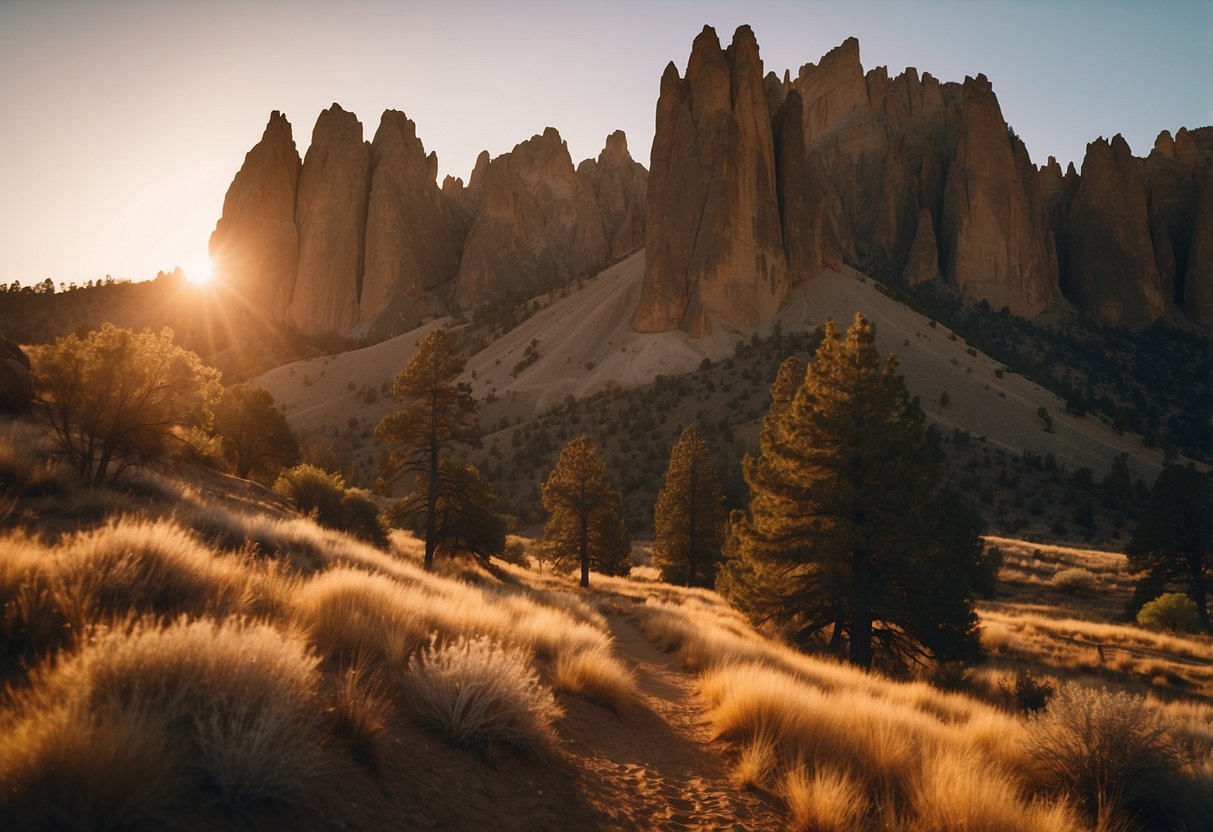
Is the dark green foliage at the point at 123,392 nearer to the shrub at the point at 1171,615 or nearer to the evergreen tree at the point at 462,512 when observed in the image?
the evergreen tree at the point at 462,512

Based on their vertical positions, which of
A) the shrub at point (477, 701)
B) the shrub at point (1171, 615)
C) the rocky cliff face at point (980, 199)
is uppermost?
the rocky cliff face at point (980, 199)

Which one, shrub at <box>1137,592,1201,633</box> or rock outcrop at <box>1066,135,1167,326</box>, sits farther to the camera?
rock outcrop at <box>1066,135,1167,326</box>

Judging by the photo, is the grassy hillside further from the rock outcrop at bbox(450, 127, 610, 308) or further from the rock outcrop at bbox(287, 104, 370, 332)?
the rock outcrop at bbox(287, 104, 370, 332)

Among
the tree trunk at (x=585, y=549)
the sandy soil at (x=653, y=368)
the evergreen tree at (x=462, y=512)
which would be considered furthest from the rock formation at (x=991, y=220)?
the evergreen tree at (x=462, y=512)

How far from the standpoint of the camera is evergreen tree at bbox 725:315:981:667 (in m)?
16.2

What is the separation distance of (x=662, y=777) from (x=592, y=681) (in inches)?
69.4

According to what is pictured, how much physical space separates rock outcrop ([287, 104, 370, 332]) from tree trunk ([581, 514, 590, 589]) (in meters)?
105

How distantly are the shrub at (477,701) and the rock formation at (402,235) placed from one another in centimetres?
12283

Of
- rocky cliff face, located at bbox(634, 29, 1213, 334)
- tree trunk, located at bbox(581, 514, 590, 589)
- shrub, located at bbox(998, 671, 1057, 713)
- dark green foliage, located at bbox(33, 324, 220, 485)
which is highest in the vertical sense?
rocky cliff face, located at bbox(634, 29, 1213, 334)

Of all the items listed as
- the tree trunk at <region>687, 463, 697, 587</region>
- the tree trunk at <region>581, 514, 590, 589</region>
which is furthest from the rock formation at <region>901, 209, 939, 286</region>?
the tree trunk at <region>581, 514, 590, 589</region>

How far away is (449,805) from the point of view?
3.97 meters

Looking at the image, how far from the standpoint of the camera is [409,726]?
461cm

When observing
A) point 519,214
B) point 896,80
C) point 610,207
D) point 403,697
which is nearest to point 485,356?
point 519,214

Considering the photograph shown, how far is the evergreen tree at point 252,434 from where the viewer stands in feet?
107
